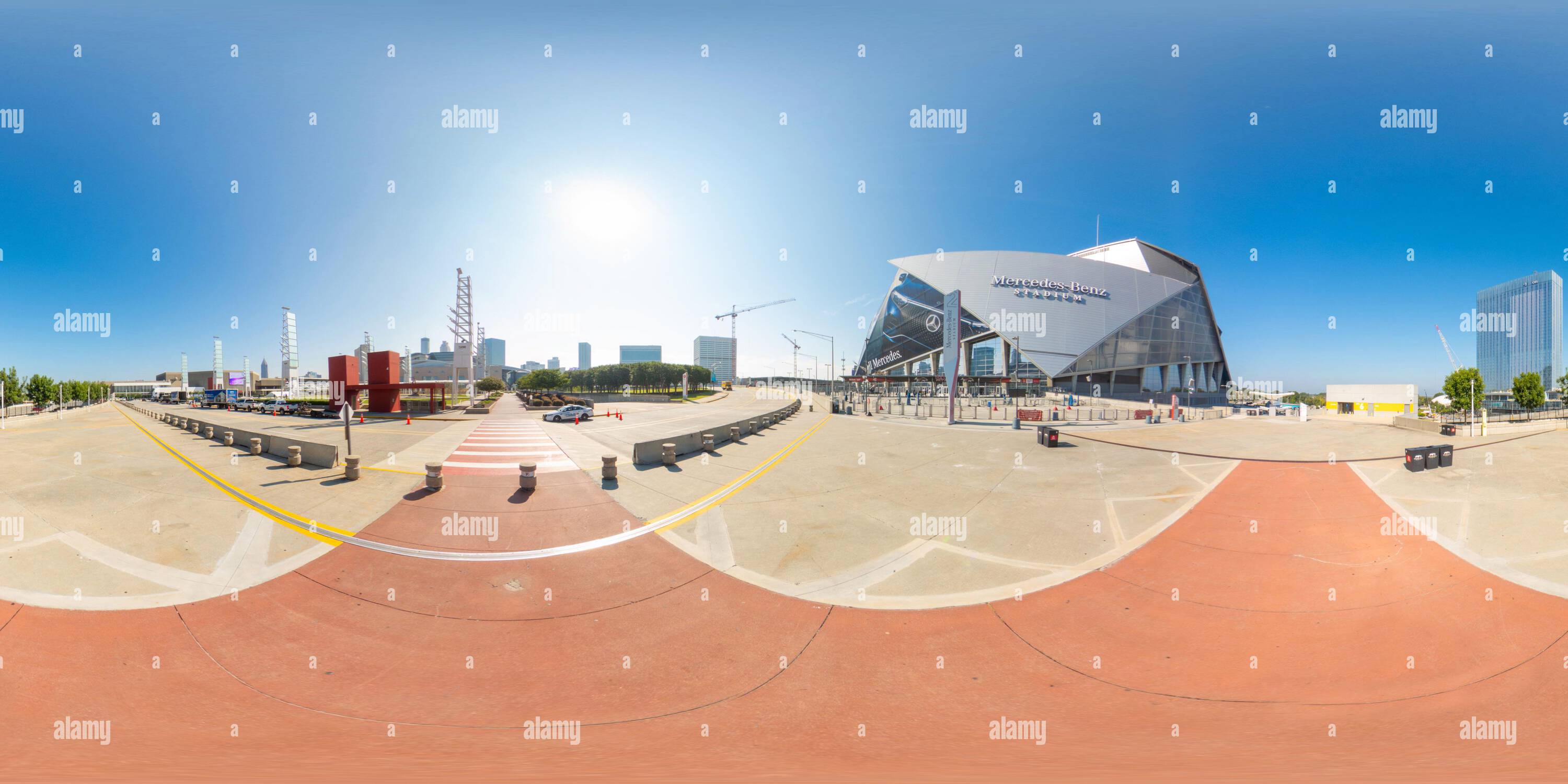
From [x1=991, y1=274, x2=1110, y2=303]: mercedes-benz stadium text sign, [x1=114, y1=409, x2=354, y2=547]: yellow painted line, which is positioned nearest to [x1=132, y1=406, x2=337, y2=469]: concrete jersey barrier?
[x1=114, y1=409, x2=354, y2=547]: yellow painted line

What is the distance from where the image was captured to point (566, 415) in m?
29.1

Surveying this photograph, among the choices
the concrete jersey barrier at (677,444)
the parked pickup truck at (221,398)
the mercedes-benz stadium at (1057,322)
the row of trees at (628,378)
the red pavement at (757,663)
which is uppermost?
the mercedes-benz stadium at (1057,322)

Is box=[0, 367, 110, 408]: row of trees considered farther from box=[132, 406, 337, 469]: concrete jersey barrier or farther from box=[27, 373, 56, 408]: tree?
box=[132, 406, 337, 469]: concrete jersey barrier

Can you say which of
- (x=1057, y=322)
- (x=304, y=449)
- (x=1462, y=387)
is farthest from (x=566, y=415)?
(x=1462, y=387)

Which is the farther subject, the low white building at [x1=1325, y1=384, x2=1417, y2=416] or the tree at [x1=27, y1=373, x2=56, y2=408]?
the tree at [x1=27, y1=373, x2=56, y2=408]

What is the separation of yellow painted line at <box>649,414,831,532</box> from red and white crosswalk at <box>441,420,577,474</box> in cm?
483

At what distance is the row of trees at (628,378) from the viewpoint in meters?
80.6

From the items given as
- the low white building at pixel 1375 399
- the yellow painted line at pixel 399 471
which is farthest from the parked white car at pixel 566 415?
the low white building at pixel 1375 399

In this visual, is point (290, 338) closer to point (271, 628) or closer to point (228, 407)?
point (228, 407)

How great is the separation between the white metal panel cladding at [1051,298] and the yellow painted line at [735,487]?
55447 mm

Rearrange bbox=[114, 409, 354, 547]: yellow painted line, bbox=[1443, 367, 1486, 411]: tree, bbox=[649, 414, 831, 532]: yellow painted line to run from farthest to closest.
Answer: bbox=[1443, 367, 1486, 411]: tree
bbox=[649, 414, 831, 532]: yellow painted line
bbox=[114, 409, 354, 547]: yellow painted line

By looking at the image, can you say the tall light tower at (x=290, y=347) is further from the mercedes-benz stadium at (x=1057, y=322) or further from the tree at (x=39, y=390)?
the mercedes-benz stadium at (x=1057, y=322)

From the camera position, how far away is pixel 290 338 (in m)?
61.9

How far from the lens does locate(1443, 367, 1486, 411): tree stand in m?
39.5
